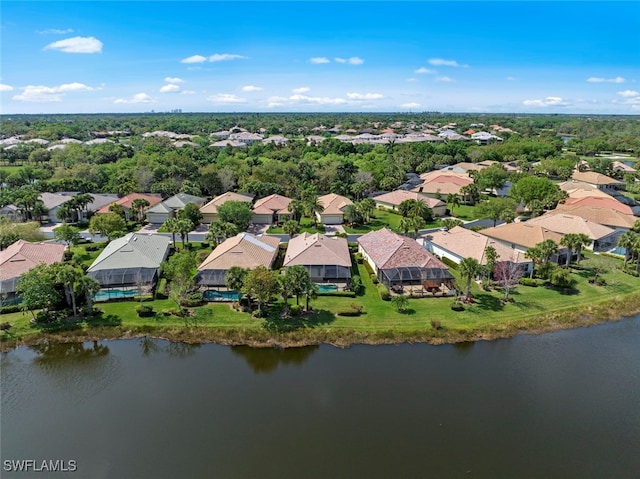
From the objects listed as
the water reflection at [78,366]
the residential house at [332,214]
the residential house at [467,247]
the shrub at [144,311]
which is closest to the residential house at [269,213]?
the residential house at [332,214]

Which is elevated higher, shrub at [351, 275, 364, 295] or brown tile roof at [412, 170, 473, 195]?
brown tile roof at [412, 170, 473, 195]

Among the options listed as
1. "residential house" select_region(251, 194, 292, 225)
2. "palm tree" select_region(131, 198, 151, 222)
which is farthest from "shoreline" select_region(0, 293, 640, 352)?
"palm tree" select_region(131, 198, 151, 222)

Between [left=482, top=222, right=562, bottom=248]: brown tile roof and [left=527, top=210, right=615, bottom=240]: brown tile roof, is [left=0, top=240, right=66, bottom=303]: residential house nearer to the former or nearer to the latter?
[left=482, top=222, right=562, bottom=248]: brown tile roof

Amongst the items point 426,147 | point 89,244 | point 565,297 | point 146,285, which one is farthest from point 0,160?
point 565,297

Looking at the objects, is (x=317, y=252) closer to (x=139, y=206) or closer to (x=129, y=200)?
(x=139, y=206)

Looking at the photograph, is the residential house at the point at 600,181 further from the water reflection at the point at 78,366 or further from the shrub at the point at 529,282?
the water reflection at the point at 78,366

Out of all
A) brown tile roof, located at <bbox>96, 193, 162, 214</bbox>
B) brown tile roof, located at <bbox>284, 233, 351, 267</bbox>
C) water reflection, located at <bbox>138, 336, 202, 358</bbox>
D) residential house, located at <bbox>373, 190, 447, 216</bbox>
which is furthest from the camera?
residential house, located at <bbox>373, 190, 447, 216</bbox>

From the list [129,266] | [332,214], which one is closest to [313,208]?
[332,214]
